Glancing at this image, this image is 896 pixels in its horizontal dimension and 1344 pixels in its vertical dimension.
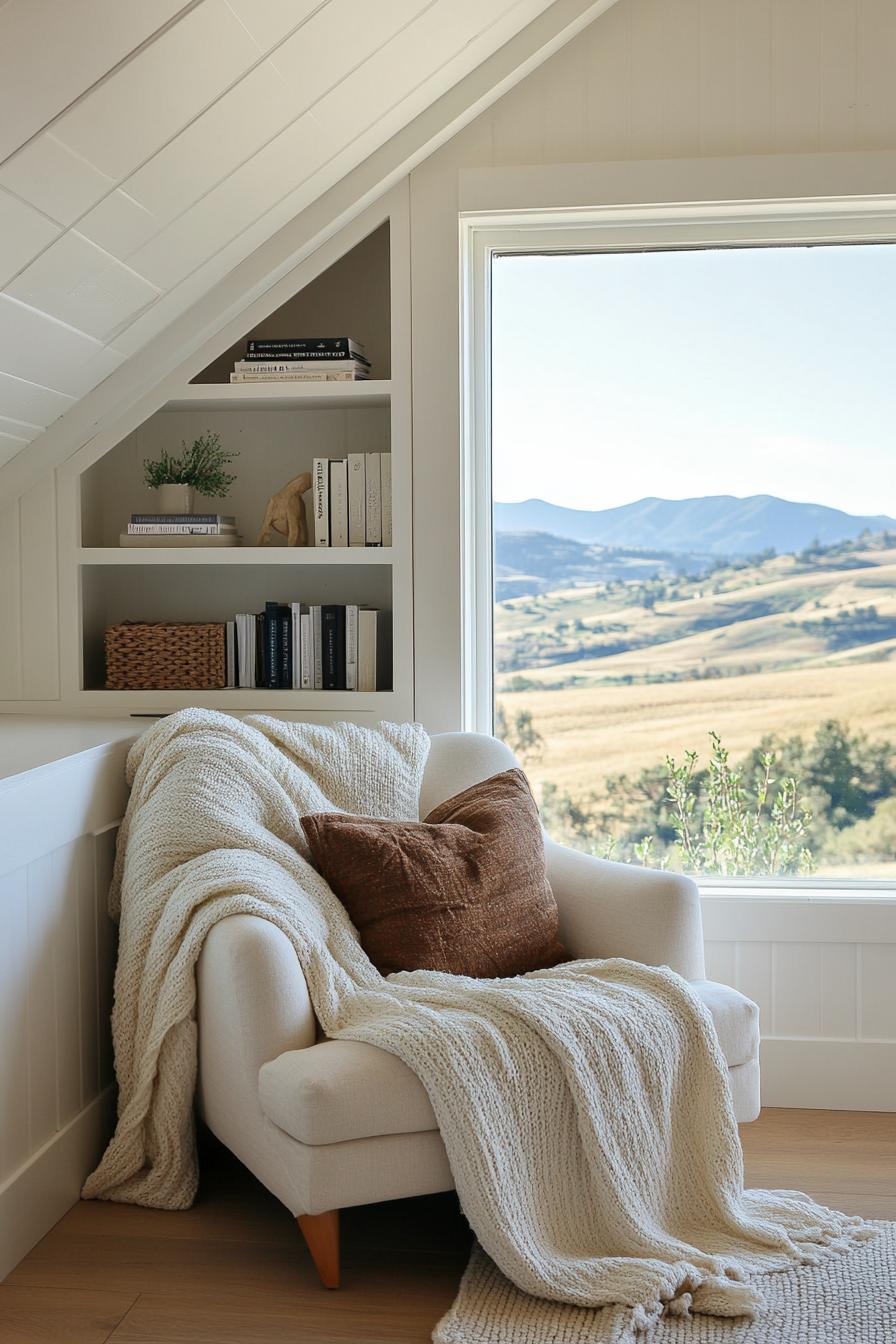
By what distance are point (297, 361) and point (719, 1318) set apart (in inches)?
83.7

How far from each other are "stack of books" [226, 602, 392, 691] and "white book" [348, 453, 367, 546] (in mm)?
164

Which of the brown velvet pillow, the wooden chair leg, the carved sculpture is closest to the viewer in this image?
the wooden chair leg

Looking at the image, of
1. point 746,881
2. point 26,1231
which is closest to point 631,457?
point 746,881

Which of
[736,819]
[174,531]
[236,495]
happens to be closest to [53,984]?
[174,531]

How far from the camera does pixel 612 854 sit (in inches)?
120

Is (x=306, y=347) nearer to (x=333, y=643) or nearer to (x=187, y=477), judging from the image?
(x=187, y=477)

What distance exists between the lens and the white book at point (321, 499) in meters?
2.94

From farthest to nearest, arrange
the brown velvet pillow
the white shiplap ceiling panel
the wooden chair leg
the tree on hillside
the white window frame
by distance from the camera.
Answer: the tree on hillside → the white window frame → the brown velvet pillow → the wooden chair leg → the white shiplap ceiling panel

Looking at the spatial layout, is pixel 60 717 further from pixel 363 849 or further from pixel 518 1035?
pixel 518 1035

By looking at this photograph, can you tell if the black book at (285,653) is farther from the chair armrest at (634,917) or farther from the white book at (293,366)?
the chair armrest at (634,917)

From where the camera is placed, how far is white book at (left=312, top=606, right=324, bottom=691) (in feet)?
9.66

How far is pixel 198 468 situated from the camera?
3023 millimetres

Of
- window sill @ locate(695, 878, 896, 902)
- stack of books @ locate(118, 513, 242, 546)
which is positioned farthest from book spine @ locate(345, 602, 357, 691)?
window sill @ locate(695, 878, 896, 902)

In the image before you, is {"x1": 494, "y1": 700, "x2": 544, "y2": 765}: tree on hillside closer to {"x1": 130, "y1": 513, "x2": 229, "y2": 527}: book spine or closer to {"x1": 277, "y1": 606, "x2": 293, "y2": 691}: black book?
{"x1": 277, "y1": 606, "x2": 293, "y2": 691}: black book
